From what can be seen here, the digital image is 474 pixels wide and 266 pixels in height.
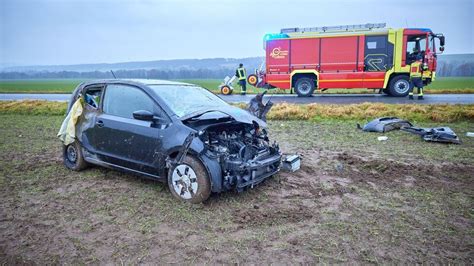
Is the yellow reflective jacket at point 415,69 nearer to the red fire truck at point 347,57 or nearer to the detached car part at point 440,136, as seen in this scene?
the red fire truck at point 347,57

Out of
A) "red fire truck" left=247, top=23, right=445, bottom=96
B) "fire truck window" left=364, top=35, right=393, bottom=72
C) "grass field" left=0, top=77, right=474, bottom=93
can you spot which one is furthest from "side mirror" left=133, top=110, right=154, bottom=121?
"grass field" left=0, top=77, right=474, bottom=93

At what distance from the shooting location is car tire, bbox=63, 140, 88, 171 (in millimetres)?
5559

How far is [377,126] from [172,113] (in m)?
6.54

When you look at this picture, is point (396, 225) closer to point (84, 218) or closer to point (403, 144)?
point (84, 218)

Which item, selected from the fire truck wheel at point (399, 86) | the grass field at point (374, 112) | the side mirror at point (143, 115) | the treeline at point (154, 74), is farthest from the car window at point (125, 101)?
the treeline at point (154, 74)

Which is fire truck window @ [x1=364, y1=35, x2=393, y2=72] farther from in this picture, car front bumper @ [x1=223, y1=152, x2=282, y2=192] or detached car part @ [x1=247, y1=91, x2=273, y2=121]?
car front bumper @ [x1=223, y1=152, x2=282, y2=192]

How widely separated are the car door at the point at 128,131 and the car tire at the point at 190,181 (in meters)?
0.31

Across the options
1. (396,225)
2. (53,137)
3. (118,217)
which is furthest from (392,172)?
(53,137)

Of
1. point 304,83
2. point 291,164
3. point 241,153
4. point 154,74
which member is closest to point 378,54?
point 304,83

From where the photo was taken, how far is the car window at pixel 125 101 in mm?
4738

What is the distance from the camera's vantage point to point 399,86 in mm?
17172

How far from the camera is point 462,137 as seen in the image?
8.12 meters

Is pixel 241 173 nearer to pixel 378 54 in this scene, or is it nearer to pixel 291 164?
pixel 291 164

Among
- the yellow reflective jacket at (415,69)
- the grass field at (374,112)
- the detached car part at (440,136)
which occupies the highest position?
the yellow reflective jacket at (415,69)
